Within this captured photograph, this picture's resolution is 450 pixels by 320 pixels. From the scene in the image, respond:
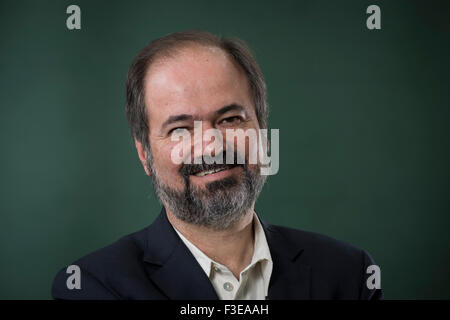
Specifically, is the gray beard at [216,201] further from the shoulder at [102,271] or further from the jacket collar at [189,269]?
the shoulder at [102,271]

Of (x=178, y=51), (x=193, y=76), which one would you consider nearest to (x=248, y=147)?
(x=193, y=76)

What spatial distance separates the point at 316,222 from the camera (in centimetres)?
358

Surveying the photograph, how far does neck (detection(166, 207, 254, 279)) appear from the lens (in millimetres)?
2014

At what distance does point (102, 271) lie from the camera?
1.93 metres

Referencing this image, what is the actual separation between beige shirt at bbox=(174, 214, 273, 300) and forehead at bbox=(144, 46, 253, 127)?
0.52m

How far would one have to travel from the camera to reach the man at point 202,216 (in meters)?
1.90

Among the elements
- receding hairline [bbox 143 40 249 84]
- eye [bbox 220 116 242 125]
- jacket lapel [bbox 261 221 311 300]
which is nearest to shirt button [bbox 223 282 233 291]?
jacket lapel [bbox 261 221 311 300]

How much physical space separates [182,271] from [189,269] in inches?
1.0

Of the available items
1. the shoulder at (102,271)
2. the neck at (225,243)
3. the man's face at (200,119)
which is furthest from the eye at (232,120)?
the shoulder at (102,271)

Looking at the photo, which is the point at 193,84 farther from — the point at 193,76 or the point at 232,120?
the point at 232,120

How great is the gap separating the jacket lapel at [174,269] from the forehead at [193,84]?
0.46m
